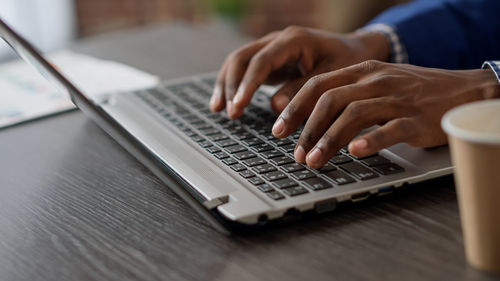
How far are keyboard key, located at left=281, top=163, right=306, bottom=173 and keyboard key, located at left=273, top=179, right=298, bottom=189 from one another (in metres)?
0.03

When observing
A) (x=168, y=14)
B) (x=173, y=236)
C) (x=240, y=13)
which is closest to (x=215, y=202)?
(x=173, y=236)

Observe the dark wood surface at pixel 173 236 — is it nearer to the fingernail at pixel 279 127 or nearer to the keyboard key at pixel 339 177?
the keyboard key at pixel 339 177

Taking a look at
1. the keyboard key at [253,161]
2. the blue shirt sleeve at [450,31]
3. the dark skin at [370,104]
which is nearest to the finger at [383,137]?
the dark skin at [370,104]

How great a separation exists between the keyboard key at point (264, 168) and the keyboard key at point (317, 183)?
5 centimetres

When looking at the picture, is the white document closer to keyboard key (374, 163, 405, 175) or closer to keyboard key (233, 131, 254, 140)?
keyboard key (233, 131, 254, 140)

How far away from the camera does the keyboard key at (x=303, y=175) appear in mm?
588

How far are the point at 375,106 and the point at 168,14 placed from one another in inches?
109

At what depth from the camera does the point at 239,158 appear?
66 centimetres

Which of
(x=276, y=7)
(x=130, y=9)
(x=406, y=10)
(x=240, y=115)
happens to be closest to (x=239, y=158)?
(x=240, y=115)

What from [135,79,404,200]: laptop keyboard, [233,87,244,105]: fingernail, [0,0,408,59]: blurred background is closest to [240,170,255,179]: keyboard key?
[135,79,404,200]: laptop keyboard

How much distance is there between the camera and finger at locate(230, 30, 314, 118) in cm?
81

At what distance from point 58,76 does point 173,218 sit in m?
0.19

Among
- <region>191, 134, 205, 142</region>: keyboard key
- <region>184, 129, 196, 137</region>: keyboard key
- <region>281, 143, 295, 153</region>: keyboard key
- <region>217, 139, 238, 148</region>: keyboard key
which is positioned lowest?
<region>184, 129, 196, 137</region>: keyboard key

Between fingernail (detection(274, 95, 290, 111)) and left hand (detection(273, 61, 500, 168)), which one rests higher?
left hand (detection(273, 61, 500, 168))
